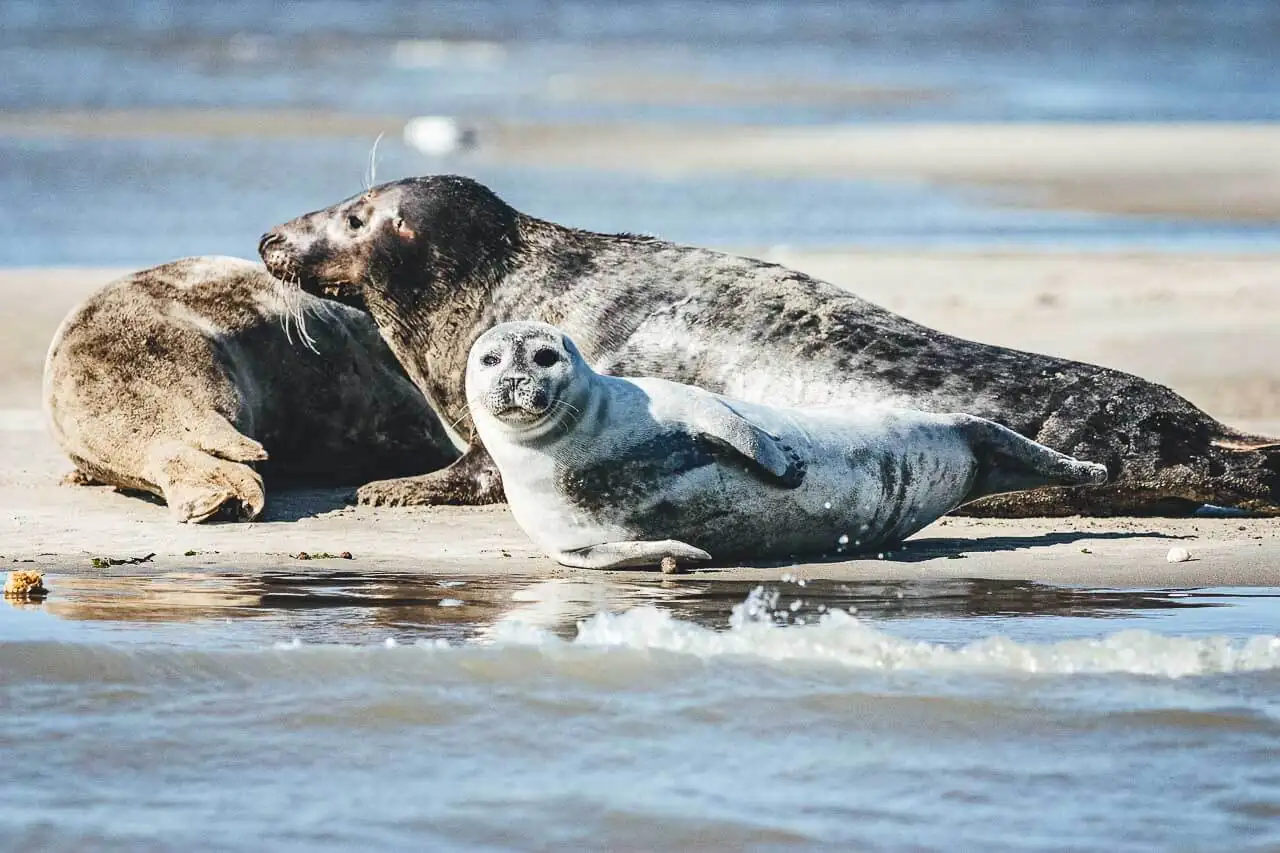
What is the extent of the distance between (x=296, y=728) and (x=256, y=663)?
460mm

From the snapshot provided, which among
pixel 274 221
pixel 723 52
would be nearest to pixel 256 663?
pixel 274 221

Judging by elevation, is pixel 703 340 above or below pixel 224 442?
above

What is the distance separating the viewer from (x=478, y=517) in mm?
7574

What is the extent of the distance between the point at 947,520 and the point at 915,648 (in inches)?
98.6

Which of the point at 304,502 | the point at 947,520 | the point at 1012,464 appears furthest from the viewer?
the point at 304,502

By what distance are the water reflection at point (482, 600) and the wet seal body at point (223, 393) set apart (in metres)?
1.25

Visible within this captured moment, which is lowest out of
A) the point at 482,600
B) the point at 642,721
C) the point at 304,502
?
the point at 642,721

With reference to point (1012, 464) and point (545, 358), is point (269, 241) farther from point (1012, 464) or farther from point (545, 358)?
point (1012, 464)

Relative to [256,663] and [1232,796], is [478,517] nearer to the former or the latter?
[256,663]

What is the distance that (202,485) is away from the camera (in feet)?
24.2

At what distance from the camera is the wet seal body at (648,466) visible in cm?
628

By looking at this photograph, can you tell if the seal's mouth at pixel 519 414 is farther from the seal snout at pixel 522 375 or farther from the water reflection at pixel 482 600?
the water reflection at pixel 482 600

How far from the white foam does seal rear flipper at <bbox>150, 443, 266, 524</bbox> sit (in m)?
2.19

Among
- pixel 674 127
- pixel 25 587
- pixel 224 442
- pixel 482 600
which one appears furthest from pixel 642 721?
pixel 674 127
